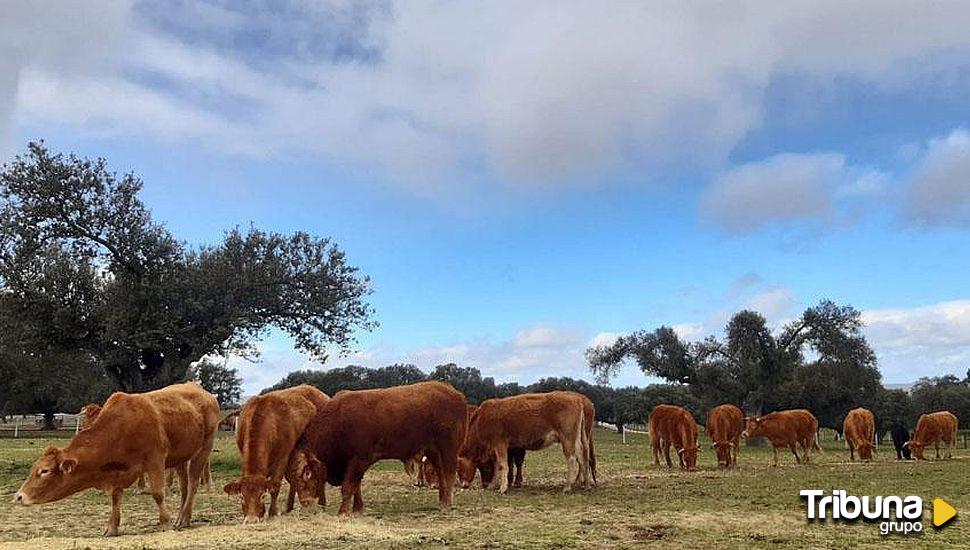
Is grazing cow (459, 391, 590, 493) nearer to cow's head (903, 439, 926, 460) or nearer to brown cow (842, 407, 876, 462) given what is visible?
brown cow (842, 407, 876, 462)

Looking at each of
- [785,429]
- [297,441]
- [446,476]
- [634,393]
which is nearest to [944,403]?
[634,393]

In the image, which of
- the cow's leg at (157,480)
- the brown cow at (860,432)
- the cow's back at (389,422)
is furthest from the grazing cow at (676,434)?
the cow's leg at (157,480)

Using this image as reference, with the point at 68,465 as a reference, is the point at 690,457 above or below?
below

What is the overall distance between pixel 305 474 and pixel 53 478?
11.4ft

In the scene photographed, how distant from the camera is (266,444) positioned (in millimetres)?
11180

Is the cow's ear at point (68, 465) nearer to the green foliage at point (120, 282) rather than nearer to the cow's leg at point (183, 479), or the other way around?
the cow's leg at point (183, 479)

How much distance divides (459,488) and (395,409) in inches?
207

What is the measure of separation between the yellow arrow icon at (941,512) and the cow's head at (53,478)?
39.8ft

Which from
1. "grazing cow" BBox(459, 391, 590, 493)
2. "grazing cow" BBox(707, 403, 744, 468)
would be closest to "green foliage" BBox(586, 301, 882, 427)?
"grazing cow" BBox(707, 403, 744, 468)

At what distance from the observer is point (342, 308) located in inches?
1078

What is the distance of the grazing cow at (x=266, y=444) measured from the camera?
10531mm

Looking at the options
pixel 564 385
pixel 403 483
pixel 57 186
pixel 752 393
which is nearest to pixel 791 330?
pixel 752 393

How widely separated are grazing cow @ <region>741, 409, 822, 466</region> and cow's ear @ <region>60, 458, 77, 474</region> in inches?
836

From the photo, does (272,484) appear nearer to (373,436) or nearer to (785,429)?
(373,436)
